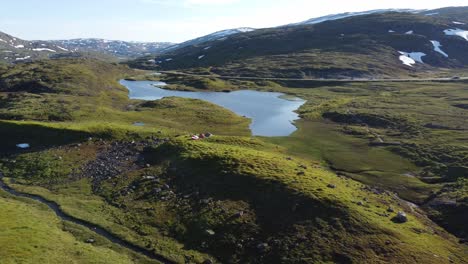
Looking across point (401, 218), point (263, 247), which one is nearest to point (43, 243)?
point (263, 247)

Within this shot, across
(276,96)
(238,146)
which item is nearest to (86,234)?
(238,146)

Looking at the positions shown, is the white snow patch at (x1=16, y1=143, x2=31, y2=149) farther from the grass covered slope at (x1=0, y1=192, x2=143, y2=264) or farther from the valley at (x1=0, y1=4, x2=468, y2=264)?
the grass covered slope at (x1=0, y1=192, x2=143, y2=264)

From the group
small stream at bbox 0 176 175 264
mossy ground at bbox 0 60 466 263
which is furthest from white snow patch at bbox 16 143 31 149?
small stream at bbox 0 176 175 264

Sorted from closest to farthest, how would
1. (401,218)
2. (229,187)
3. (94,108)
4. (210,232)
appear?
(210,232) → (401,218) → (229,187) → (94,108)

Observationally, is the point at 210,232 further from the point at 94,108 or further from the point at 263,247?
the point at 94,108

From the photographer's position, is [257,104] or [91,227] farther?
[257,104]

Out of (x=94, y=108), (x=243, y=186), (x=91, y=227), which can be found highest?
(x=243, y=186)

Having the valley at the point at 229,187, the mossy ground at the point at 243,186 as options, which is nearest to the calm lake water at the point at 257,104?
the valley at the point at 229,187

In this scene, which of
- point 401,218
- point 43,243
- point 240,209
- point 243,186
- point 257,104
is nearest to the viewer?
point 43,243

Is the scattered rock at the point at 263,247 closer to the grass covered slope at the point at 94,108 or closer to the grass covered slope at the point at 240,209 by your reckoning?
the grass covered slope at the point at 240,209
